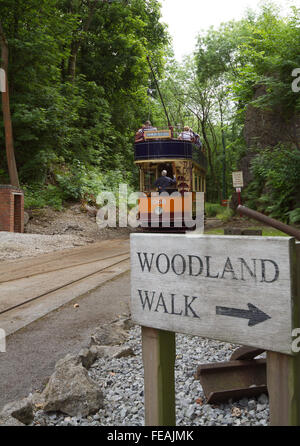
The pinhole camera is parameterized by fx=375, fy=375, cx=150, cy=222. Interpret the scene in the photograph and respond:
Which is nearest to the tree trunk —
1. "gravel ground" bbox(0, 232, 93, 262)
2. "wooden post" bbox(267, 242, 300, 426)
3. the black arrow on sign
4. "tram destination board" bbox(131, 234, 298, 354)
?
"gravel ground" bbox(0, 232, 93, 262)

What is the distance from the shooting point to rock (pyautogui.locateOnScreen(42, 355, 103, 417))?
2.52 metres

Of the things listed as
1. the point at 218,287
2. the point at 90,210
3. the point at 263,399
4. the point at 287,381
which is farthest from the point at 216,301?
the point at 90,210

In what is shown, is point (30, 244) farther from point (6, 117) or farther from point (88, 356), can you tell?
point (88, 356)

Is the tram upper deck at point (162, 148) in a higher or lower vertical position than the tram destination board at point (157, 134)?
lower

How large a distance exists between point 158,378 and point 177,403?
0.81 m

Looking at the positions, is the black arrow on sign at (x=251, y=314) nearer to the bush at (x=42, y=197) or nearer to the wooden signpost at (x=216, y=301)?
the wooden signpost at (x=216, y=301)

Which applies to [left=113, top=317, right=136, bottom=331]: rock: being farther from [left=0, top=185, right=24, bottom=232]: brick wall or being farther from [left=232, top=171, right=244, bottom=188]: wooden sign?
[left=232, top=171, right=244, bottom=188]: wooden sign

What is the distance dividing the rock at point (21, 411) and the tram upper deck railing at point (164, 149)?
12771mm

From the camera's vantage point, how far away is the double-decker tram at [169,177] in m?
13.9

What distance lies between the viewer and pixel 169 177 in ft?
48.7

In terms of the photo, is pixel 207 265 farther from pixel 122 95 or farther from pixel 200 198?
pixel 122 95

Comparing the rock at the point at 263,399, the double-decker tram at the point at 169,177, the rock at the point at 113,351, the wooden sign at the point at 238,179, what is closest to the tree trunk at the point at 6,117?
the double-decker tram at the point at 169,177

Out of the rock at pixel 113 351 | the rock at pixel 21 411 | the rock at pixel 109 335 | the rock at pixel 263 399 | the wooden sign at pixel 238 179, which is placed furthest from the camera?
the wooden sign at pixel 238 179
